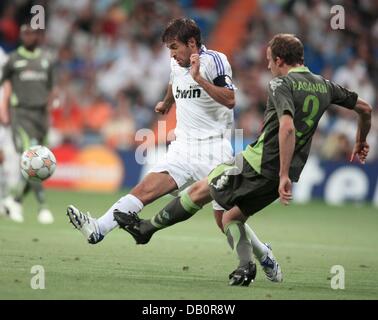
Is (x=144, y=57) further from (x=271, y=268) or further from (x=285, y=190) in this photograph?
(x=285, y=190)

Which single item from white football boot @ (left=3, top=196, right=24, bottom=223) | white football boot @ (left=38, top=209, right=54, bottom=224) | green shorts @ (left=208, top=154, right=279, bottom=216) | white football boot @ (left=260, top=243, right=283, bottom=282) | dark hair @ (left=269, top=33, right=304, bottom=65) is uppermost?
dark hair @ (left=269, top=33, right=304, bottom=65)

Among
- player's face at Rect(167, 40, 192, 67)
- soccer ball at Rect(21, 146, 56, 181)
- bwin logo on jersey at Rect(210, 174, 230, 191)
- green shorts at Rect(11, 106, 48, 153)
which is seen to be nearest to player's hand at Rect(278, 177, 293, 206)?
bwin logo on jersey at Rect(210, 174, 230, 191)

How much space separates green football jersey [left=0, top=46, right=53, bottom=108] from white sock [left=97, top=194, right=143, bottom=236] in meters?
5.43

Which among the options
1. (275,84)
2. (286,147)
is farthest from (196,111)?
(286,147)

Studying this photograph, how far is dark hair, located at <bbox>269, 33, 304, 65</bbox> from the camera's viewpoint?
7418 mm

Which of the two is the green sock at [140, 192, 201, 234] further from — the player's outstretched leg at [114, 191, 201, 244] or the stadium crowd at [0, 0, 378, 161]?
the stadium crowd at [0, 0, 378, 161]

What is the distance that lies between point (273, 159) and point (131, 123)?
38.6 ft

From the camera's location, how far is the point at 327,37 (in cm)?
1980

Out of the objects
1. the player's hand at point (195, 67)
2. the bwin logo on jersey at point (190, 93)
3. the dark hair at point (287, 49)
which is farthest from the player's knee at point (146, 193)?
the dark hair at point (287, 49)

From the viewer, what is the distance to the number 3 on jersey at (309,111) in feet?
24.2

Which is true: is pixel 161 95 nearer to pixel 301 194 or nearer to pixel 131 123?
pixel 131 123

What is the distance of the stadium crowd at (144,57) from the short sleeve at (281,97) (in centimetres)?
1070

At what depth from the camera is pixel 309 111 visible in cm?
742
